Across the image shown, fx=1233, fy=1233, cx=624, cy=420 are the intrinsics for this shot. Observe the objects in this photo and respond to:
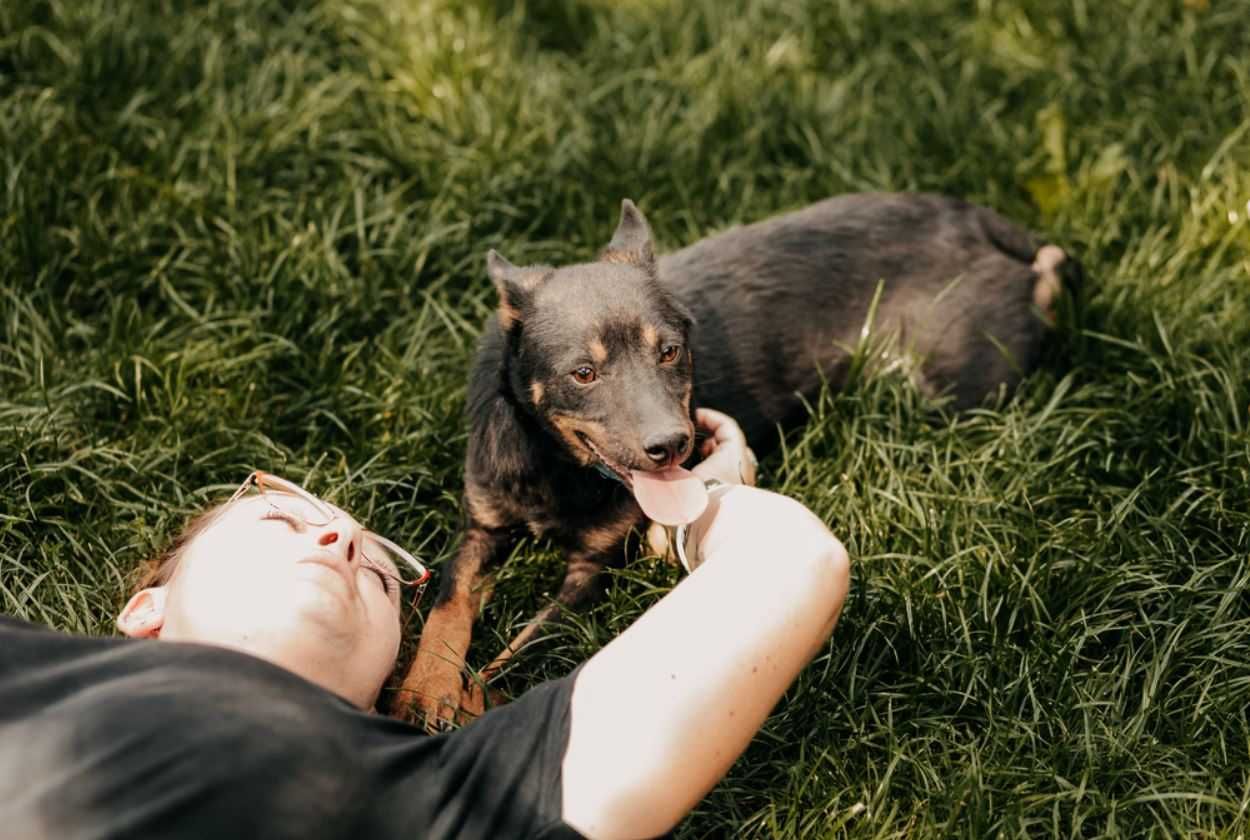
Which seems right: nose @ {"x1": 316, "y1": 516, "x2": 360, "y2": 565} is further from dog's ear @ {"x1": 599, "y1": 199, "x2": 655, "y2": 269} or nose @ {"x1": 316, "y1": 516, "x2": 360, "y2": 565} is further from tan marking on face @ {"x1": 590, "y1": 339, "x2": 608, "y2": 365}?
dog's ear @ {"x1": 599, "y1": 199, "x2": 655, "y2": 269}

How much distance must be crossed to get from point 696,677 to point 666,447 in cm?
101

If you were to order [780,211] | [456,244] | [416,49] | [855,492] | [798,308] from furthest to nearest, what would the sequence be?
[416,49], [780,211], [456,244], [798,308], [855,492]

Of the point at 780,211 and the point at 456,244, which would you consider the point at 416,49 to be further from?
the point at 780,211

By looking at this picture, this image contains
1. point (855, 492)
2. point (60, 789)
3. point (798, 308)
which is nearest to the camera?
point (60, 789)

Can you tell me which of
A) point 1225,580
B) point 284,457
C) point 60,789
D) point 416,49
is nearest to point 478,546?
point 284,457

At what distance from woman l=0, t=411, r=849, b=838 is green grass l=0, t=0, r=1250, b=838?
91cm

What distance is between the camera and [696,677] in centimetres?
234

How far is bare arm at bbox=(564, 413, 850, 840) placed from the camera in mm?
2242

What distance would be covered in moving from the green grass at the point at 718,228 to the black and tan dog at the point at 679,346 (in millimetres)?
159

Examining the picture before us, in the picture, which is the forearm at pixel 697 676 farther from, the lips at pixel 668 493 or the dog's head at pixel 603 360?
the dog's head at pixel 603 360

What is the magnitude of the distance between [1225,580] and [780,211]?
241cm

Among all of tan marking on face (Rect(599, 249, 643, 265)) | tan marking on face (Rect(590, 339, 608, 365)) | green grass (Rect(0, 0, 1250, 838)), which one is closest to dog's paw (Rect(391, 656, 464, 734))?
green grass (Rect(0, 0, 1250, 838))

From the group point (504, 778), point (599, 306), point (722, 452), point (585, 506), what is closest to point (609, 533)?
point (585, 506)

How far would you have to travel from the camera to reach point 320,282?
4.73m
